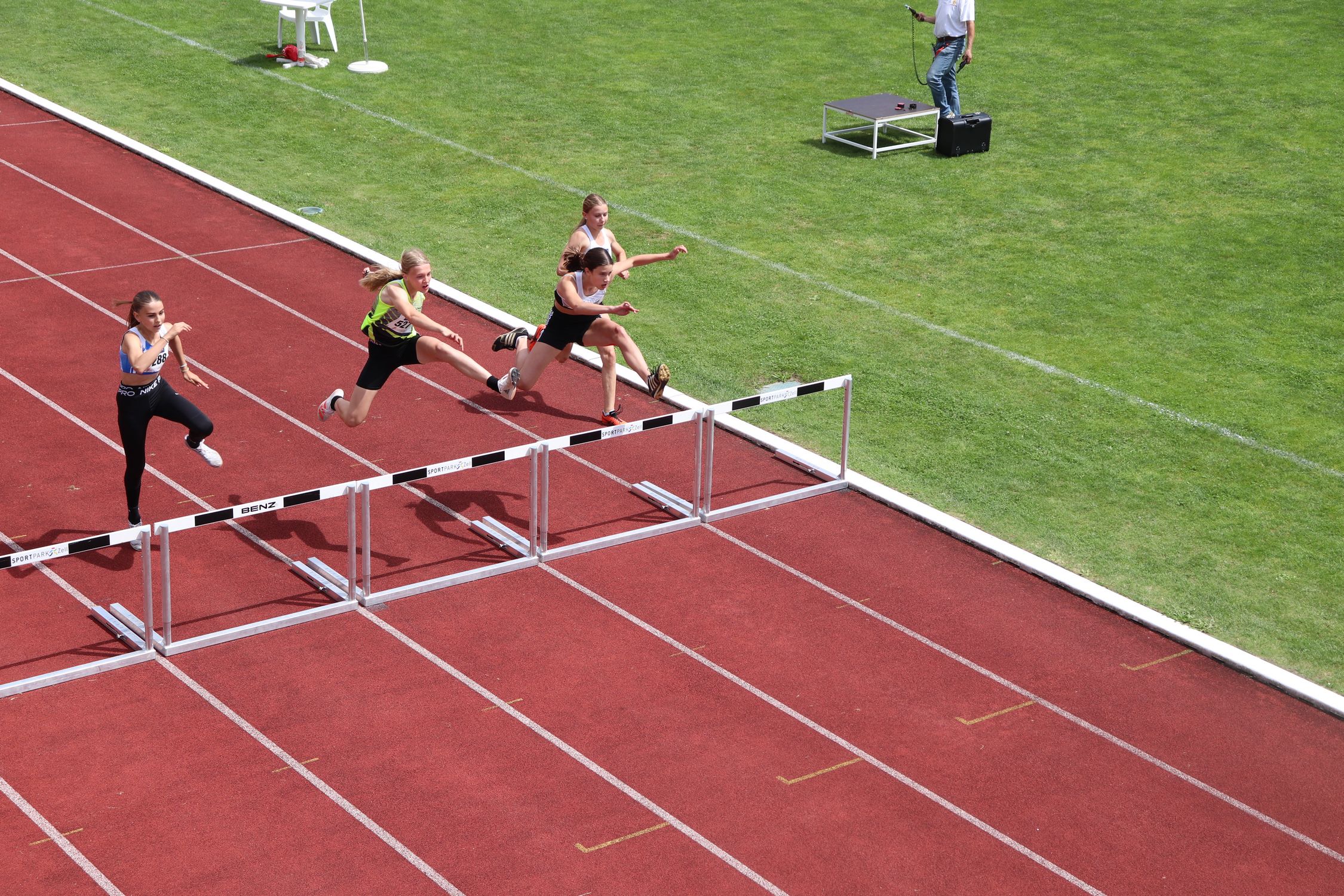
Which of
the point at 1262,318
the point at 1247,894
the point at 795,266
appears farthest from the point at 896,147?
the point at 1247,894

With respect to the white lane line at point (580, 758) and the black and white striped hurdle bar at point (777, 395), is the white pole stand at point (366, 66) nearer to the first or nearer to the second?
the black and white striped hurdle bar at point (777, 395)

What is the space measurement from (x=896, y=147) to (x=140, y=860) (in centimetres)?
1611

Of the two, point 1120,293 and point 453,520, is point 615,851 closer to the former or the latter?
point 453,520

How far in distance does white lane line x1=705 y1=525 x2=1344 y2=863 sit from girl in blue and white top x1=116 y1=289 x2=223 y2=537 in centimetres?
391

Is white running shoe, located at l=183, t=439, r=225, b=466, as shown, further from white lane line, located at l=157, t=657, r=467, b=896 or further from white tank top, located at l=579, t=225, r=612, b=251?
white tank top, located at l=579, t=225, r=612, b=251

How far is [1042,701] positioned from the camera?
34.2 ft

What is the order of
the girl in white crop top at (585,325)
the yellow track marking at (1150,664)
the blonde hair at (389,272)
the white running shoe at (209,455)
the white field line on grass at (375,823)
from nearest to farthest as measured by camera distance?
the white field line on grass at (375,823)
the yellow track marking at (1150,664)
the white running shoe at (209,455)
the blonde hair at (389,272)
the girl in white crop top at (585,325)

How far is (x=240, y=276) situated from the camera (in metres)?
17.4

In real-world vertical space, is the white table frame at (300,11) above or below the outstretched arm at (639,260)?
above

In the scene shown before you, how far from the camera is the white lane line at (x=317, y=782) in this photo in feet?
28.2

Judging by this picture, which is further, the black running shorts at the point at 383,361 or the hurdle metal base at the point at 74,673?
the black running shorts at the point at 383,361

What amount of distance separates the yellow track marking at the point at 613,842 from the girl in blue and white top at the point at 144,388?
433cm

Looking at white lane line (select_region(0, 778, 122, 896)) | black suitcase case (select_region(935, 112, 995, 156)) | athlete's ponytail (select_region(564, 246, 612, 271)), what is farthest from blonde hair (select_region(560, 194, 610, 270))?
black suitcase case (select_region(935, 112, 995, 156))

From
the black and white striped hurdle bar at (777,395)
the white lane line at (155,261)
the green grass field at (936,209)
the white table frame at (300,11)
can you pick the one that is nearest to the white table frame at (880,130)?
the green grass field at (936,209)
